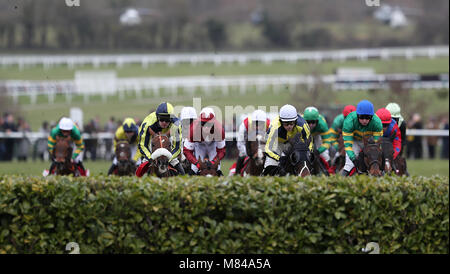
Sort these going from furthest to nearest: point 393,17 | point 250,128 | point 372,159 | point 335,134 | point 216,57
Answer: point 393,17 → point 216,57 → point 335,134 → point 250,128 → point 372,159

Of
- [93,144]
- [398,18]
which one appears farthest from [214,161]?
[398,18]

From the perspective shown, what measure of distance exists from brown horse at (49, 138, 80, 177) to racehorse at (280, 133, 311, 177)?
311 cm

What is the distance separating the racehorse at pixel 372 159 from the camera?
7.54m

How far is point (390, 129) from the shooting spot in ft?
30.6

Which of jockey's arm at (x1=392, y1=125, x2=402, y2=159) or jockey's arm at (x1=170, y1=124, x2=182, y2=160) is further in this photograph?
jockey's arm at (x1=392, y1=125, x2=402, y2=159)

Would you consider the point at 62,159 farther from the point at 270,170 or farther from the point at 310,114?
the point at 310,114

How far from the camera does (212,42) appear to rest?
113 feet

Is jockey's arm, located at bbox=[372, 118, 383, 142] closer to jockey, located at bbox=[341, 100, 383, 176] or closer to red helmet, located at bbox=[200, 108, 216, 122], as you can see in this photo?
jockey, located at bbox=[341, 100, 383, 176]

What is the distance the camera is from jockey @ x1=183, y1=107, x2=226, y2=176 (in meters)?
8.52

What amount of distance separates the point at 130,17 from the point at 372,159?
840 inches

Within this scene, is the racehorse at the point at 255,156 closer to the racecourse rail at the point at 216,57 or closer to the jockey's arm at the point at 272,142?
the jockey's arm at the point at 272,142

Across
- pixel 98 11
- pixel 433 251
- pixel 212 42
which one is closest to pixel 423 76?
pixel 212 42

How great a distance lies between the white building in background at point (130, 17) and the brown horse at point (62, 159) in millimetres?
17942

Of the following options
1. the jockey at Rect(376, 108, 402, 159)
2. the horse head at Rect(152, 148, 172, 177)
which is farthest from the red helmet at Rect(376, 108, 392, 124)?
the horse head at Rect(152, 148, 172, 177)
